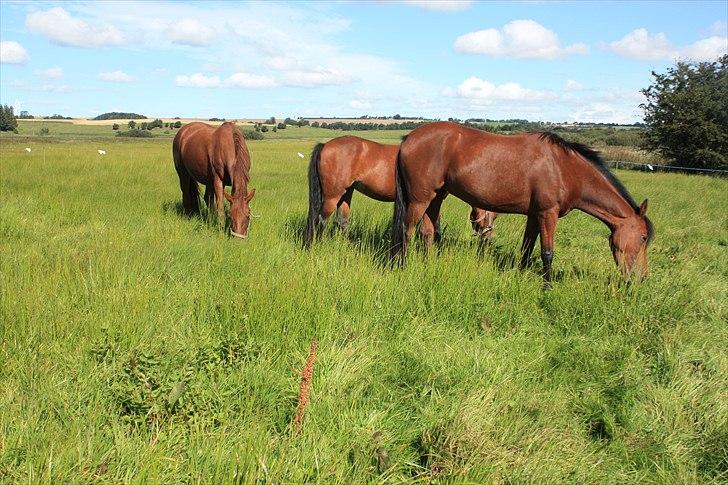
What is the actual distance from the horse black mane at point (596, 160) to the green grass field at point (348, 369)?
33.4 inches

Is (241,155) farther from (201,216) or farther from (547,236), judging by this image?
(547,236)

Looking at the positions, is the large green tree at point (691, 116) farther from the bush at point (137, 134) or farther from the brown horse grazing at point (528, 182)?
the bush at point (137, 134)

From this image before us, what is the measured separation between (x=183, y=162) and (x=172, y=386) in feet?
27.8

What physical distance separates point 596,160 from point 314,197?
4128 mm

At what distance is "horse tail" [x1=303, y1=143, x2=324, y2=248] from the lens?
25.6ft

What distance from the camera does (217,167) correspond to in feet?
29.6

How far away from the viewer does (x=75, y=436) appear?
8.15ft

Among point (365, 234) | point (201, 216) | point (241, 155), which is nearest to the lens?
point (365, 234)

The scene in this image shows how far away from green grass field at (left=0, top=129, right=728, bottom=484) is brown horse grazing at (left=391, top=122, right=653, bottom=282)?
1.83ft

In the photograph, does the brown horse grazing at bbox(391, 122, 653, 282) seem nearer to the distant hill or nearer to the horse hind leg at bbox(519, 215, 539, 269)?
the horse hind leg at bbox(519, 215, 539, 269)

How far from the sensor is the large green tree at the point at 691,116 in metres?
27.5

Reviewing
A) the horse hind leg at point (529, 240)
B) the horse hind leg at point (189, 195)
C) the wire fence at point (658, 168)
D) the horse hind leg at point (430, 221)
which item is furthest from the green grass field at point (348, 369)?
the wire fence at point (658, 168)

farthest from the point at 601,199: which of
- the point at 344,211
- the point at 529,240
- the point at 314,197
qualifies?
the point at 344,211

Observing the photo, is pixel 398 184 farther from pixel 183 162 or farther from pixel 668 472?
pixel 183 162
